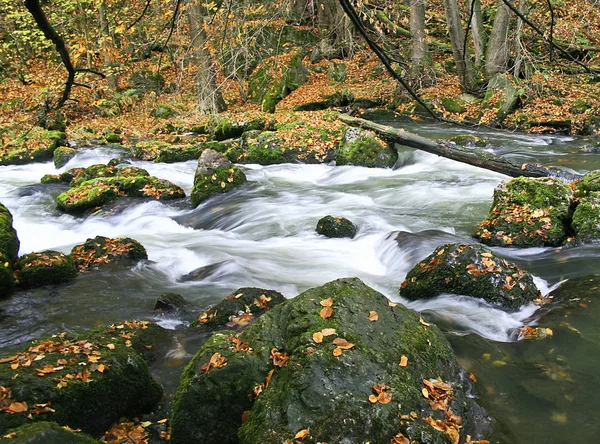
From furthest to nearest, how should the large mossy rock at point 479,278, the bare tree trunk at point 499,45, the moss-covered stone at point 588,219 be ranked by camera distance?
the bare tree trunk at point 499,45 → the moss-covered stone at point 588,219 → the large mossy rock at point 479,278

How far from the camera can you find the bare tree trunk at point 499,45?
17.0m

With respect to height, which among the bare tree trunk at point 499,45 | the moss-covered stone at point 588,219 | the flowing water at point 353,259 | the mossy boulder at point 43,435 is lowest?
the flowing water at point 353,259

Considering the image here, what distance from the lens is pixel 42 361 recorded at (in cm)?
365

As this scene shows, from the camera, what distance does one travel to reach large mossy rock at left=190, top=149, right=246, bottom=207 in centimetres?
1087

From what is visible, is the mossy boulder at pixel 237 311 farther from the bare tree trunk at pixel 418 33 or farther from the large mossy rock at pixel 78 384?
the bare tree trunk at pixel 418 33

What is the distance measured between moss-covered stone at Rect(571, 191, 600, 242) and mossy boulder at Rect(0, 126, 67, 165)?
50.4 feet

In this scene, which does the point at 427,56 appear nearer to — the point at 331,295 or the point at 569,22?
the point at 569,22

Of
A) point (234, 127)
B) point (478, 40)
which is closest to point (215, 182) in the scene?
point (234, 127)

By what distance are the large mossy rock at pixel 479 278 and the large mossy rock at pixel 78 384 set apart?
3.41 meters

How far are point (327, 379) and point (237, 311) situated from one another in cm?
251

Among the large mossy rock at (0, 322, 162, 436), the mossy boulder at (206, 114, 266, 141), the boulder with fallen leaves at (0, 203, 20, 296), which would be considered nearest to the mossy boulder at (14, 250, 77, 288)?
the boulder with fallen leaves at (0, 203, 20, 296)

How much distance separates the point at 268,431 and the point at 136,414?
1539 mm

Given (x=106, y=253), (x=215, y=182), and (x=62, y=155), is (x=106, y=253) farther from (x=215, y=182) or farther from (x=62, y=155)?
(x=62, y=155)

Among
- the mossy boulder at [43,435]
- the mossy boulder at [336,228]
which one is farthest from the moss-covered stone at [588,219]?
the mossy boulder at [43,435]
